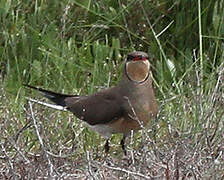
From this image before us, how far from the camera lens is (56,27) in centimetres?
678

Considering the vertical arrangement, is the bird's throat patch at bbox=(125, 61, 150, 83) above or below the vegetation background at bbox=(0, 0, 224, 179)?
above

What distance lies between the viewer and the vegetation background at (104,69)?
437 cm

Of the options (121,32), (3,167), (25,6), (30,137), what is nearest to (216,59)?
(121,32)

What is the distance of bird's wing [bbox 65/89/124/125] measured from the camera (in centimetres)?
493

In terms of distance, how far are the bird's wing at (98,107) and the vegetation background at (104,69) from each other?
0.26 feet

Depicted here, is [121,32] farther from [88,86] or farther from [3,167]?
[3,167]

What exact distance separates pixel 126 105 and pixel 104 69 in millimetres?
1352

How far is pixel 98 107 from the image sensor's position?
5.04 metres

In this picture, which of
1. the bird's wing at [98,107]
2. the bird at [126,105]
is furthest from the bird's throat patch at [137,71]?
the bird's wing at [98,107]

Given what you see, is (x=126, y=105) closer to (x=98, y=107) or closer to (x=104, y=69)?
(x=98, y=107)

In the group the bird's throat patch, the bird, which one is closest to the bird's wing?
the bird

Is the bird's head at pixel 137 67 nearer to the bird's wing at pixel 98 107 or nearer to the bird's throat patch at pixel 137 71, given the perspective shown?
the bird's throat patch at pixel 137 71

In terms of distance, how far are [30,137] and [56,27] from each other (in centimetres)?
187

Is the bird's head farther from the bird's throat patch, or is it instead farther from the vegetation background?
the vegetation background
